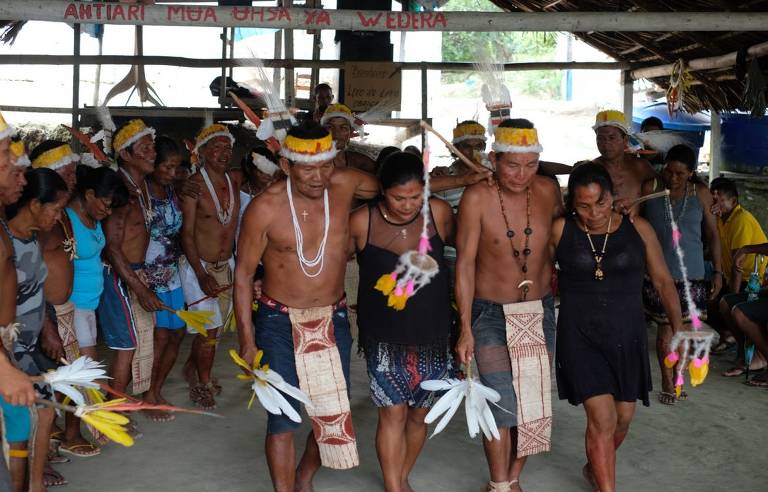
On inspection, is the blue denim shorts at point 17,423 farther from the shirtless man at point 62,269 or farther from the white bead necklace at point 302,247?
the white bead necklace at point 302,247

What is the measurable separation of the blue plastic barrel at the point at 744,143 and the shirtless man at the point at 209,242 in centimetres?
620

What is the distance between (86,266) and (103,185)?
453 mm

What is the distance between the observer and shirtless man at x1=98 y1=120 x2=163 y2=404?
5.66 m

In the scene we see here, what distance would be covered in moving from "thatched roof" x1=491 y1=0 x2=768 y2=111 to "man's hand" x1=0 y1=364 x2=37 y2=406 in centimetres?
622

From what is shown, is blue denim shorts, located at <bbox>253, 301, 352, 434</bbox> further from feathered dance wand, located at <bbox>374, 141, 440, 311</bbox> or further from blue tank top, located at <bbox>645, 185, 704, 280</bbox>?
blue tank top, located at <bbox>645, 185, 704, 280</bbox>

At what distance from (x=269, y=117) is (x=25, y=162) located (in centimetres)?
133

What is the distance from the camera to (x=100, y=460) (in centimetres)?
530

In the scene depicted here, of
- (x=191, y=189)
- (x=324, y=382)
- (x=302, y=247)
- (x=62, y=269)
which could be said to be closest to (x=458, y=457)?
(x=324, y=382)

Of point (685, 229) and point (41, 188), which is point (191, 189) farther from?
point (685, 229)

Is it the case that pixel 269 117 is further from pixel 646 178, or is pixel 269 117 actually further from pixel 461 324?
pixel 646 178

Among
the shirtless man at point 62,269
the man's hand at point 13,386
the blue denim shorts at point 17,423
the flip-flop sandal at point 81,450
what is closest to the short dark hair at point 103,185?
the shirtless man at point 62,269

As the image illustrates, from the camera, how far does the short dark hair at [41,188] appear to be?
4414 millimetres

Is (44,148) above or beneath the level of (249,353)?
above

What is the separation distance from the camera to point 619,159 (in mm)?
6480
